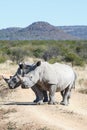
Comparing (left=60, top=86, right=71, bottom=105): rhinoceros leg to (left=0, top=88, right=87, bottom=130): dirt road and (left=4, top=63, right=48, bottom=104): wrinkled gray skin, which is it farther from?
(left=4, top=63, right=48, bottom=104): wrinkled gray skin

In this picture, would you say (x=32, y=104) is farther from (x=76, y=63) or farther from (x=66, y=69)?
(x=76, y=63)

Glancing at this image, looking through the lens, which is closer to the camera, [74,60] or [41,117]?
[41,117]

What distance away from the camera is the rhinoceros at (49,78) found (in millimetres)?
18047

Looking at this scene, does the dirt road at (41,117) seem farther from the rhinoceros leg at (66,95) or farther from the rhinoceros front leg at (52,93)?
the rhinoceros leg at (66,95)

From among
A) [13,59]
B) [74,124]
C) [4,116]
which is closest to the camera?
[74,124]

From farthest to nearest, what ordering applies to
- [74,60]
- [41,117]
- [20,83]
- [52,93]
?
[74,60]
[52,93]
[20,83]
[41,117]

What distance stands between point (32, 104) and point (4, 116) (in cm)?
229

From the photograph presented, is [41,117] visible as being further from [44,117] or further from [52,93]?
[52,93]

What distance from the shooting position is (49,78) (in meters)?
18.3

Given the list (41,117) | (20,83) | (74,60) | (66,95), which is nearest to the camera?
(41,117)

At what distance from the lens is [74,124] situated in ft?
50.8

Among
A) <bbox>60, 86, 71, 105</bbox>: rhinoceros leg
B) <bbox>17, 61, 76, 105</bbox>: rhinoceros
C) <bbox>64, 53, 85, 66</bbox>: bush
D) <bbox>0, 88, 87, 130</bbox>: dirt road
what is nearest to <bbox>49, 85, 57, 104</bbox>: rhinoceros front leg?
<bbox>17, 61, 76, 105</bbox>: rhinoceros

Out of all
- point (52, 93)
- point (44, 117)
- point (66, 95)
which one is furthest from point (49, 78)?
point (44, 117)

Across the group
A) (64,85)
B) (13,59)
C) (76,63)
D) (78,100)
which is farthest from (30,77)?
(13,59)
